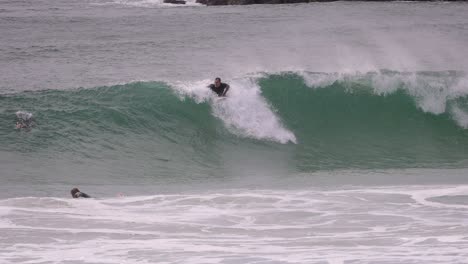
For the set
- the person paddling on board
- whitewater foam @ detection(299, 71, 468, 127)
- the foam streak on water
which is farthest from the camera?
whitewater foam @ detection(299, 71, 468, 127)

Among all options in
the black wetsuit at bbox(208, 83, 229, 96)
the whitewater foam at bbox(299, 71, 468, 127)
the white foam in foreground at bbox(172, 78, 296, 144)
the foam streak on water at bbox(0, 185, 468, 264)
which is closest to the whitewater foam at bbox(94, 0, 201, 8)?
the whitewater foam at bbox(299, 71, 468, 127)

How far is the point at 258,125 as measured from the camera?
22438mm

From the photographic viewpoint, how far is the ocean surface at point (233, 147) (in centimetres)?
1273

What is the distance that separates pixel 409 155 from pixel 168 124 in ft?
19.8

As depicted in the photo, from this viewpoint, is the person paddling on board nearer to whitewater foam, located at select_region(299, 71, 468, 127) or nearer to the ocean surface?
the ocean surface

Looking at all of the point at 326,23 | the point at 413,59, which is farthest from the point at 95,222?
the point at 326,23

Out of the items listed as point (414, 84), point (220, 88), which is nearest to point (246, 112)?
point (220, 88)

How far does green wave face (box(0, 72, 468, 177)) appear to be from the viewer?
20.5 metres

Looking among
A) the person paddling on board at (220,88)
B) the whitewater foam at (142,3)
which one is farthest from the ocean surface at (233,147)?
the whitewater foam at (142,3)

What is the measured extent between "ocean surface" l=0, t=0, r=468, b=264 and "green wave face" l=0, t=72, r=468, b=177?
0.18 feet

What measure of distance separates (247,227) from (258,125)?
897 cm

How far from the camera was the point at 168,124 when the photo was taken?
896 inches

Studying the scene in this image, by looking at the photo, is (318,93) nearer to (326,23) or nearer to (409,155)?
(409,155)

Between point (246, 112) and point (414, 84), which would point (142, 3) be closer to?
point (414, 84)
